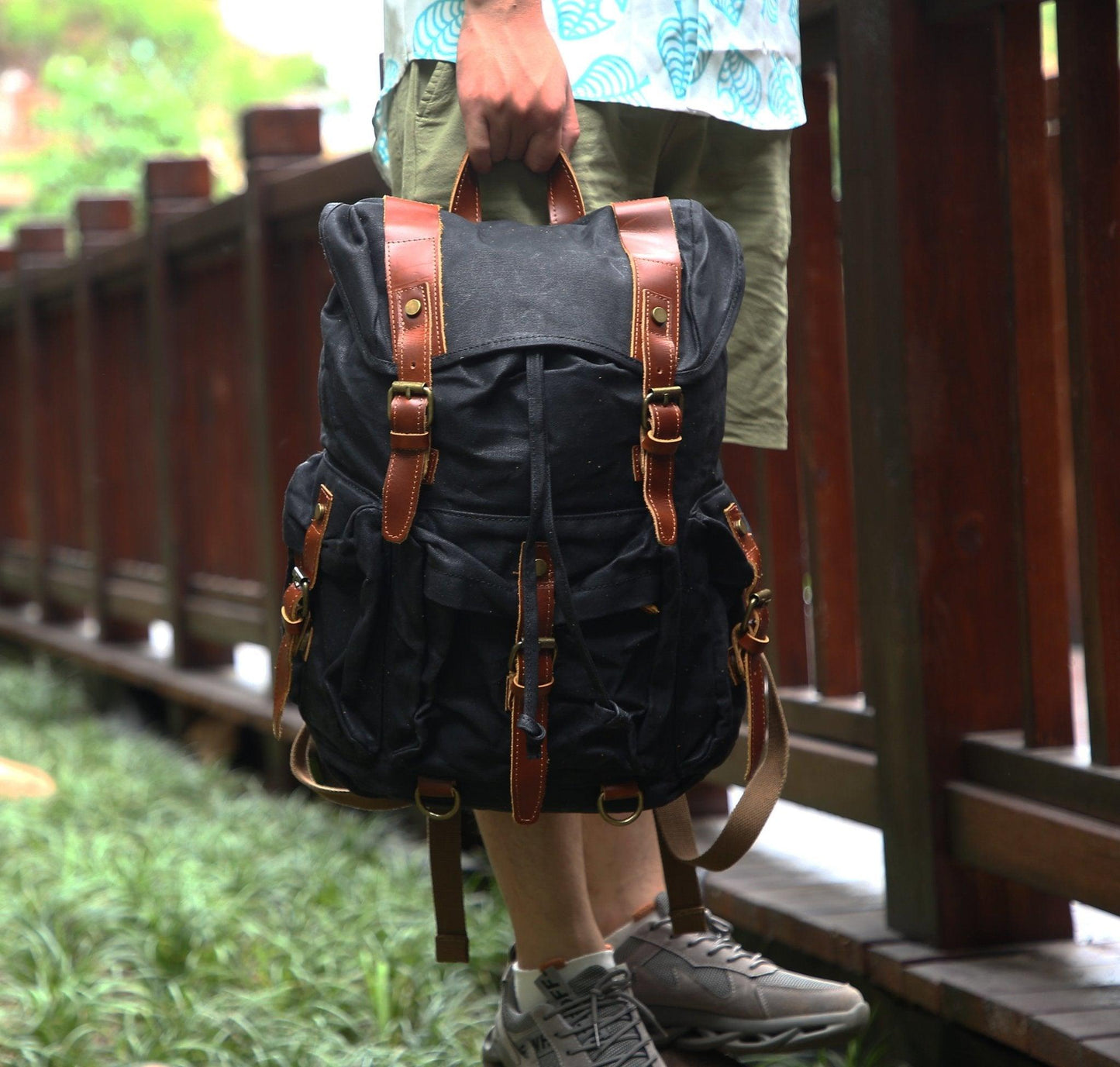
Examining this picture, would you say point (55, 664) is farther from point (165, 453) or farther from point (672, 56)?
point (672, 56)

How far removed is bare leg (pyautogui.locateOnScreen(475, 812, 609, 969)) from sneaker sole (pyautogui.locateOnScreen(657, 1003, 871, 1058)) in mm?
228

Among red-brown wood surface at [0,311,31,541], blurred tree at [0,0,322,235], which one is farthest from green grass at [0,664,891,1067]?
blurred tree at [0,0,322,235]

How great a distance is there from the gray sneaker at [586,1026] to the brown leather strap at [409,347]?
0.62 metres

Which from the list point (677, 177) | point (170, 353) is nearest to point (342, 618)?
point (677, 177)

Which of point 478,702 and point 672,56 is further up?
point 672,56

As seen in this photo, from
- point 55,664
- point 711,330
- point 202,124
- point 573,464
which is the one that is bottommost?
Answer: point 55,664

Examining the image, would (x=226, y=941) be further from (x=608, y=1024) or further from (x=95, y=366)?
(x=95, y=366)

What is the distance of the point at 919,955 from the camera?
2076 mm

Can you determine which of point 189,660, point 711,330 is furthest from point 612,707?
point 189,660

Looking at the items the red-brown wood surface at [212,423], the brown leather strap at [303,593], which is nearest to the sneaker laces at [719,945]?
the brown leather strap at [303,593]

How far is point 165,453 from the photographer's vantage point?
4766mm

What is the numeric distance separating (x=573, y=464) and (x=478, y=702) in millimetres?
259

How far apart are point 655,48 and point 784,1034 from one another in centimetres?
119

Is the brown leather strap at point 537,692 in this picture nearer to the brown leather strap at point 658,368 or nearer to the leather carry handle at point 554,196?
the brown leather strap at point 658,368
